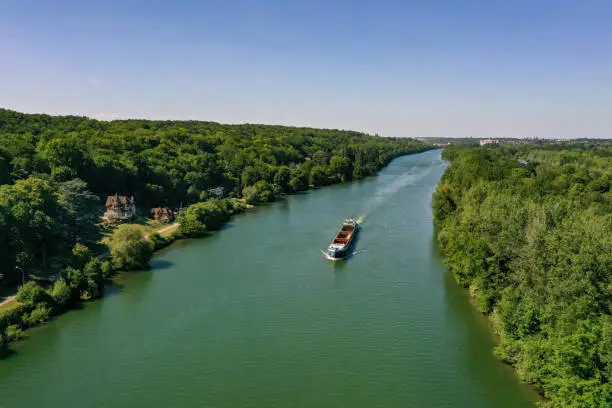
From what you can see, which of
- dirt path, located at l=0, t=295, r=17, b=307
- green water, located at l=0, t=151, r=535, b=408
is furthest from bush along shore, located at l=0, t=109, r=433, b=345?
green water, located at l=0, t=151, r=535, b=408

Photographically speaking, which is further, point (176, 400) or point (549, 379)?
point (176, 400)

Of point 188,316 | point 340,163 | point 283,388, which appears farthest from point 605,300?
point 340,163

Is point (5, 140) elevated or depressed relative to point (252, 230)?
elevated

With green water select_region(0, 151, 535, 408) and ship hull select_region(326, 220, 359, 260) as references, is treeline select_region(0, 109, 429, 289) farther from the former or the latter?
ship hull select_region(326, 220, 359, 260)

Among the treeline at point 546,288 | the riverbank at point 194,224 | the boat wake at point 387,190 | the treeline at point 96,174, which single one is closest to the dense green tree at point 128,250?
the riverbank at point 194,224

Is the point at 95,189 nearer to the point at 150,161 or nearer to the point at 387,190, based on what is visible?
the point at 150,161

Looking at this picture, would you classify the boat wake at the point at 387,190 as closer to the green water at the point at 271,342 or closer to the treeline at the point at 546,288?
the green water at the point at 271,342

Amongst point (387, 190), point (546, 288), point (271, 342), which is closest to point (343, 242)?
point (271, 342)

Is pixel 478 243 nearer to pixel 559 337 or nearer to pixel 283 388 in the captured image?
pixel 559 337
